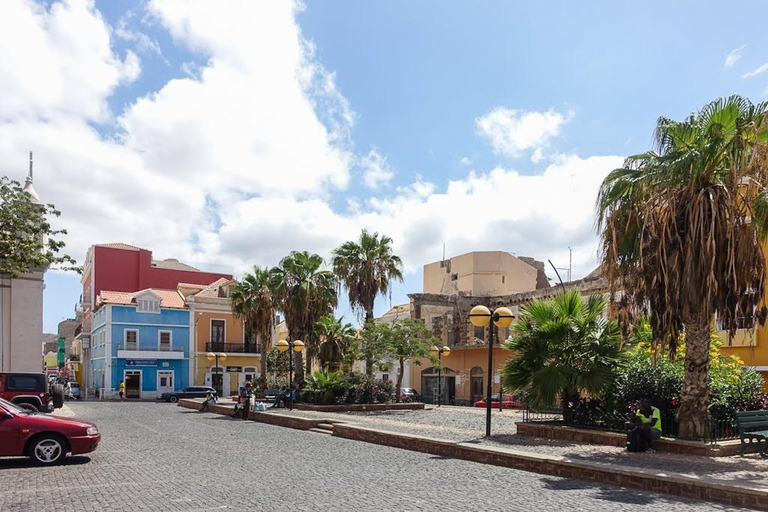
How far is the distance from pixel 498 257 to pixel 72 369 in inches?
1916

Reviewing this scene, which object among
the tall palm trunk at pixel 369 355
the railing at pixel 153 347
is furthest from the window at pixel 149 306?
the tall palm trunk at pixel 369 355

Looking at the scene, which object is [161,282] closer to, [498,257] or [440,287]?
[440,287]

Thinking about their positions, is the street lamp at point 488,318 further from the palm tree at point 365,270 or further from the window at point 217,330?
the window at point 217,330

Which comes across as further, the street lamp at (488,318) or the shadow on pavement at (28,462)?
the street lamp at (488,318)

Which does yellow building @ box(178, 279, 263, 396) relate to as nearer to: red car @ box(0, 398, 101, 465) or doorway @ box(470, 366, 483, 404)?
doorway @ box(470, 366, 483, 404)

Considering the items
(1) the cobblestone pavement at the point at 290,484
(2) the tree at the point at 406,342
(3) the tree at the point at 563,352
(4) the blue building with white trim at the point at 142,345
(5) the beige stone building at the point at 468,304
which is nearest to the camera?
(1) the cobblestone pavement at the point at 290,484

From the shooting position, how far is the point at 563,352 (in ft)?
51.4

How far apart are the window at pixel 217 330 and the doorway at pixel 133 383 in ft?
21.1

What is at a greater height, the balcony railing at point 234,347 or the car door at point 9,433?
the car door at point 9,433

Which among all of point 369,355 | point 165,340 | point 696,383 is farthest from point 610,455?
point 165,340

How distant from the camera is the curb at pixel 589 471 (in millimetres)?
8766

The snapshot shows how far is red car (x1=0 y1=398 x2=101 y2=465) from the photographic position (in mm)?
11547

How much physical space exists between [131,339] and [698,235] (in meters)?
45.9

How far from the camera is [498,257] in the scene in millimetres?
51781
